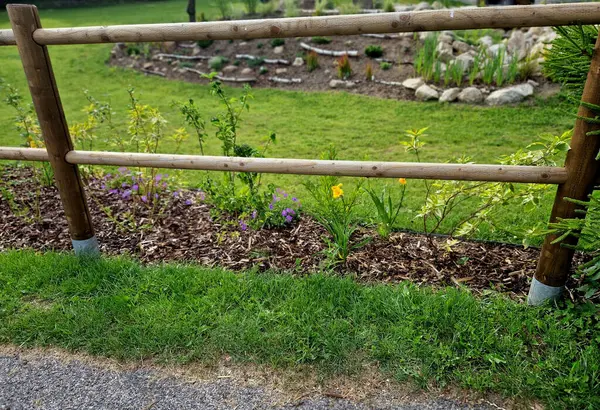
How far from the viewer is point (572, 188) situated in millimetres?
2361

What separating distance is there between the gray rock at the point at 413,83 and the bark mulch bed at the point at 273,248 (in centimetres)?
424

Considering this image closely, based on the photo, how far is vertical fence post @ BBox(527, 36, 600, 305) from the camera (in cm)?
220

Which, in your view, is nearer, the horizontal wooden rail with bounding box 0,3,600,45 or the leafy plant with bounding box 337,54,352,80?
the horizontal wooden rail with bounding box 0,3,600,45

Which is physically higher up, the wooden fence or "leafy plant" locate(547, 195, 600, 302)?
the wooden fence

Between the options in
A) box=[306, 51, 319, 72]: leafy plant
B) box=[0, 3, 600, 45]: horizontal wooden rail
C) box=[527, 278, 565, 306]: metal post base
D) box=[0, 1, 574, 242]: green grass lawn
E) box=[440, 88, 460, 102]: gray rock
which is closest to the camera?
box=[0, 3, 600, 45]: horizontal wooden rail

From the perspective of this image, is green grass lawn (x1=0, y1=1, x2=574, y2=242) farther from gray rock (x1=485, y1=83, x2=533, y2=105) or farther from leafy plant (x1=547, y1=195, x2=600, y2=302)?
leafy plant (x1=547, y1=195, x2=600, y2=302)

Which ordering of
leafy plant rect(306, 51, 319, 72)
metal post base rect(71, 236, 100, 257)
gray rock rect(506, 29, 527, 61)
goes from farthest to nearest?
1. leafy plant rect(306, 51, 319, 72)
2. gray rock rect(506, 29, 527, 61)
3. metal post base rect(71, 236, 100, 257)

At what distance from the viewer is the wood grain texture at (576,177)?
219cm

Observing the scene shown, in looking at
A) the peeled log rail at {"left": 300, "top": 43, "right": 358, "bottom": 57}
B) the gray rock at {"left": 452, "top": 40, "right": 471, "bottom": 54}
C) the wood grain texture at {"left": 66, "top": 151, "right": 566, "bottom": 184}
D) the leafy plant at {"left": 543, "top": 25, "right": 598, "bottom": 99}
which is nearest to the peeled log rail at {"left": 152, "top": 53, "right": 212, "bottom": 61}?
the peeled log rail at {"left": 300, "top": 43, "right": 358, "bottom": 57}

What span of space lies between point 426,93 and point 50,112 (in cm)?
543

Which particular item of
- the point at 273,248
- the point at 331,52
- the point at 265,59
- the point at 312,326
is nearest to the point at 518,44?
the point at 331,52

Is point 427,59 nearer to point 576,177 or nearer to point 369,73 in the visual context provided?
point 369,73

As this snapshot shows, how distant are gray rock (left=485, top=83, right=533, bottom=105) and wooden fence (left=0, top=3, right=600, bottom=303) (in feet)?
14.9

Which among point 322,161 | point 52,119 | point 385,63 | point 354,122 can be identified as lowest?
point 354,122
